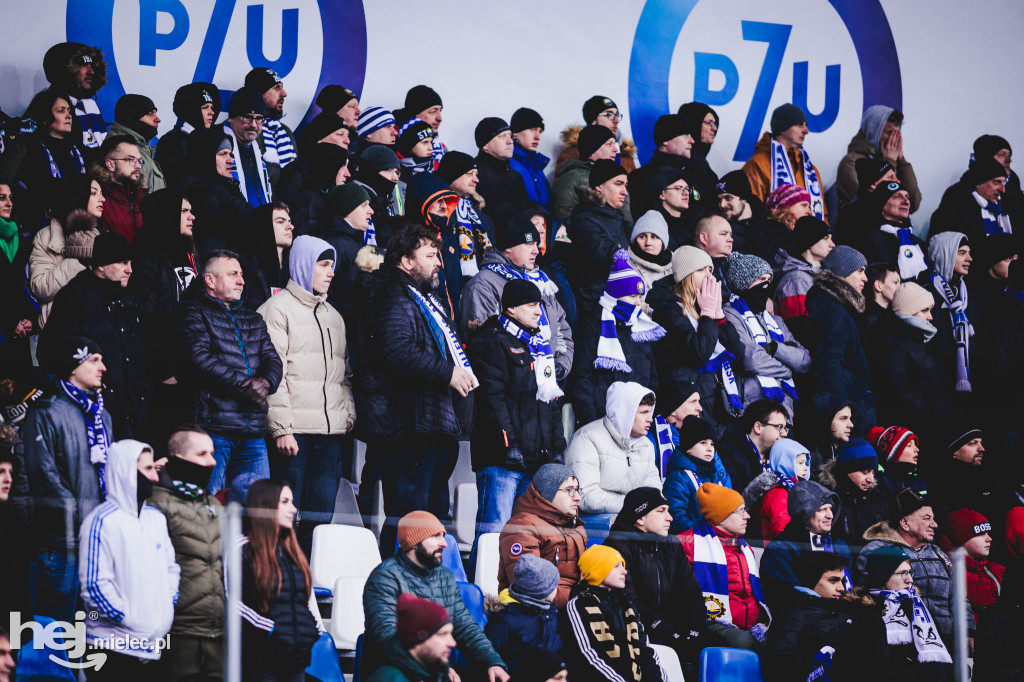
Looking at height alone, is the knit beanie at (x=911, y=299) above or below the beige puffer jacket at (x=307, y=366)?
above

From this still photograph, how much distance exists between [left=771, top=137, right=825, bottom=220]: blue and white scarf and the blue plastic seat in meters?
4.95

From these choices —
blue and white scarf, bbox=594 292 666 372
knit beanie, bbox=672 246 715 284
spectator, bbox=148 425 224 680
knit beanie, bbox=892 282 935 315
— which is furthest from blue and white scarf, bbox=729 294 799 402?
spectator, bbox=148 425 224 680

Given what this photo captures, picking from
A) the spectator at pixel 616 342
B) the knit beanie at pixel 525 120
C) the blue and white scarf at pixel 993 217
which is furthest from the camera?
the blue and white scarf at pixel 993 217

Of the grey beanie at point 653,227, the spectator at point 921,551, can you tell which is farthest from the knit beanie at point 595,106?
the spectator at point 921,551

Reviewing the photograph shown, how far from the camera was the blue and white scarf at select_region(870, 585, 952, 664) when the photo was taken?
6.07 metres

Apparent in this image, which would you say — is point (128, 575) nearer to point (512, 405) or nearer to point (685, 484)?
point (512, 405)

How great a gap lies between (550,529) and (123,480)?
186cm

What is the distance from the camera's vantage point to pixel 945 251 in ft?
33.3

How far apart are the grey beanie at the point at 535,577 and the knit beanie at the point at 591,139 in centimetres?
427

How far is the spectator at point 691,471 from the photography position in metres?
7.00

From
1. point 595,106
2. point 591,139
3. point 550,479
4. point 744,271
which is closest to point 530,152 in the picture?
point 591,139

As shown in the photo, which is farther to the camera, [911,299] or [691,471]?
[911,299]

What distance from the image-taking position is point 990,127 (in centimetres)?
1216

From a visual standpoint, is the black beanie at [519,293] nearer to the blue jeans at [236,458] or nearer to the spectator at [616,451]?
the spectator at [616,451]
